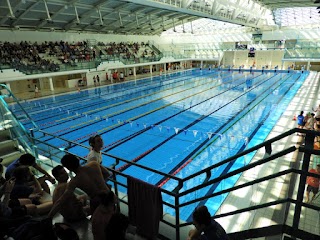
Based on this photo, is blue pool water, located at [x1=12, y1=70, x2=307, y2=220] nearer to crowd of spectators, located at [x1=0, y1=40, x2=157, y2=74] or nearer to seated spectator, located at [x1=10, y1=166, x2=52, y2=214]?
crowd of spectators, located at [x1=0, y1=40, x2=157, y2=74]

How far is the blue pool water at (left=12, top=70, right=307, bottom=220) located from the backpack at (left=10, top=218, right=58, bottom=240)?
11.7 ft

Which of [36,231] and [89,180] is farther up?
[89,180]

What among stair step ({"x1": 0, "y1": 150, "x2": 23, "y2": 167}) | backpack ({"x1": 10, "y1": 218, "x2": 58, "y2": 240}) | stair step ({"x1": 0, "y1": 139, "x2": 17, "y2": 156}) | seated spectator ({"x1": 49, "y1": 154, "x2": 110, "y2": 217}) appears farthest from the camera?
stair step ({"x1": 0, "y1": 139, "x2": 17, "y2": 156})

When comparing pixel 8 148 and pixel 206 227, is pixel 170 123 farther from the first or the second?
pixel 206 227

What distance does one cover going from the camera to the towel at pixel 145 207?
96.3 inches

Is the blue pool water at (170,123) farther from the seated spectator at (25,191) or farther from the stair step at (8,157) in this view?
the stair step at (8,157)

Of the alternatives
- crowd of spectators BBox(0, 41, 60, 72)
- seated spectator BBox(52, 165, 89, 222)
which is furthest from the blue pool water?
seated spectator BBox(52, 165, 89, 222)

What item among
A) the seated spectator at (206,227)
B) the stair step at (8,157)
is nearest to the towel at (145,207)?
the seated spectator at (206,227)

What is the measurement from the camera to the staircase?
4.34 meters

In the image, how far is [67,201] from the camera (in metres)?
2.74

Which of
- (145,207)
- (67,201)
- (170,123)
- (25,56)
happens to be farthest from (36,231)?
(25,56)

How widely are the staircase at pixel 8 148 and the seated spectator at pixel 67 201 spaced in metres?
2.18

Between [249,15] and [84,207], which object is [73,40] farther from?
[84,207]

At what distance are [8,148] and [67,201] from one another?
101 inches
